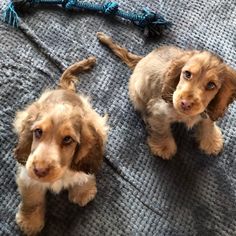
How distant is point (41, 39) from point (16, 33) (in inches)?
6.4

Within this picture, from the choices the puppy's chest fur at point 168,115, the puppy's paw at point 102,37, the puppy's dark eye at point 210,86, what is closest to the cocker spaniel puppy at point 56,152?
the puppy's chest fur at point 168,115

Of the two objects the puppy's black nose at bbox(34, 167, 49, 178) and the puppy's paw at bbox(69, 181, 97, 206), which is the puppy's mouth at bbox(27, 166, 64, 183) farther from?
the puppy's paw at bbox(69, 181, 97, 206)

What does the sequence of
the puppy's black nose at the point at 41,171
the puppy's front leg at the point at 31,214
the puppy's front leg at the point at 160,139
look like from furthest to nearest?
the puppy's front leg at the point at 160,139, the puppy's front leg at the point at 31,214, the puppy's black nose at the point at 41,171

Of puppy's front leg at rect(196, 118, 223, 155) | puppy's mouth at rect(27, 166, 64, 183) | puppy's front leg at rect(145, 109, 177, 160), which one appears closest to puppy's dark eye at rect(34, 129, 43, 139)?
puppy's mouth at rect(27, 166, 64, 183)

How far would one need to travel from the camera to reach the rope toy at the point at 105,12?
10.6 feet

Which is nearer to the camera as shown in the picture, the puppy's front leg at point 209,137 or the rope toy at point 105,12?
the puppy's front leg at point 209,137

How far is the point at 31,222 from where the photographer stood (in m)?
2.53

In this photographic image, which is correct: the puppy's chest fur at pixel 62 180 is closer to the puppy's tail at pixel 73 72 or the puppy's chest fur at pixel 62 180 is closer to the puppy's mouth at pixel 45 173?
the puppy's mouth at pixel 45 173

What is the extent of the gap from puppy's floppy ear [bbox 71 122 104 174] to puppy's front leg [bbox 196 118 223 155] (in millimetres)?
753

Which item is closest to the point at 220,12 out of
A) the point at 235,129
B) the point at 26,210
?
the point at 235,129

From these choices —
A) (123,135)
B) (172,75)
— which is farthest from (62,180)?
(172,75)

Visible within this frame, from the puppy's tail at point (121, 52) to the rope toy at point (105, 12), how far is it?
7.9 inches

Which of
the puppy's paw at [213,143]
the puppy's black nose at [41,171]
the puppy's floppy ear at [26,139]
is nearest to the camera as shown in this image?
the puppy's black nose at [41,171]

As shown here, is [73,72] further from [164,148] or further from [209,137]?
[209,137]
